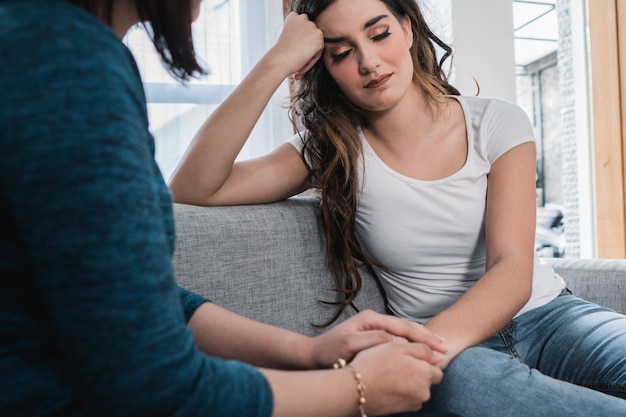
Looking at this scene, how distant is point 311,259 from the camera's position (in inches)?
56.0

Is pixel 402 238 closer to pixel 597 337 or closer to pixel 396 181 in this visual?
pixel 396 181

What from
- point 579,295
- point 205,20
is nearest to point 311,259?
point 579,295

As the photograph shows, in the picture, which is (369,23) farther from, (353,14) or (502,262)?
(502,262)

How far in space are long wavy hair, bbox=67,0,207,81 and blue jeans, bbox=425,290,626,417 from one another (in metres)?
0.75

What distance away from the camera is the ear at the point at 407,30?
1.49m

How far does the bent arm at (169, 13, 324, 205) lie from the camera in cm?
137

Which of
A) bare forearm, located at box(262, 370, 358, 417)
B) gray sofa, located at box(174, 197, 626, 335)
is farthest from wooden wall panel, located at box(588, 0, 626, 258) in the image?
bare forearm, located at box(262, 370, 358, 417)

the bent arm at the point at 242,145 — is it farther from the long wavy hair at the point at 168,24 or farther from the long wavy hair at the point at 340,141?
the long wavy hair at the point at 168,24

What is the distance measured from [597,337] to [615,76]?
2.56 metres

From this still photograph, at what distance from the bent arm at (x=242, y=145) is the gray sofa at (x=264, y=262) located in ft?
0.17

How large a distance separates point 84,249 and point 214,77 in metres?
2.20

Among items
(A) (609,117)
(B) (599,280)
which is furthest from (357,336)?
(A) (609,117)

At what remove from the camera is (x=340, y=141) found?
146 cm

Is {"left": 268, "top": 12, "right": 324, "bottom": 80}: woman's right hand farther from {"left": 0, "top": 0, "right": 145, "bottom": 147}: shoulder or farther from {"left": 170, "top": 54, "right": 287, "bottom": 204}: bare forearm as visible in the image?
{"left": 0, "top": 0, "right": 145, "bottom": 147}: shoulder
